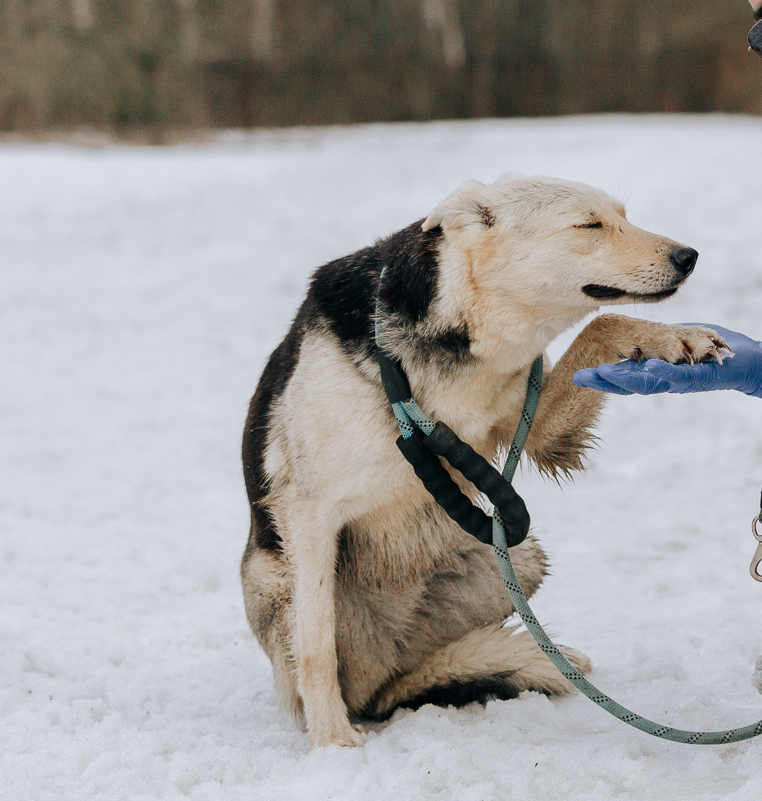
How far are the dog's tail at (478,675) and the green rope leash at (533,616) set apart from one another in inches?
15.1

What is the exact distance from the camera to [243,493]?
5.27 metres

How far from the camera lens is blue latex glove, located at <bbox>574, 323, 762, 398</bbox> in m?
2.28

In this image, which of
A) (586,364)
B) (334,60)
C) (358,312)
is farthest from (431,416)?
(334,60)

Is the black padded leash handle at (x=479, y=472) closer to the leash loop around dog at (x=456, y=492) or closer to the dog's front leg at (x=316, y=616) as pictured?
the leash loop around dog at (x=456, y=492)

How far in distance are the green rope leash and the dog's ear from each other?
51 cm

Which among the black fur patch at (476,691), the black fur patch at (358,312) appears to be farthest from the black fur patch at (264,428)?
the black fur patch at (476,691)

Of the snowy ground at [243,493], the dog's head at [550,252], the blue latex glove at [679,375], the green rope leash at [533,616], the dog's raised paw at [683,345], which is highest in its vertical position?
the dog's head at [550,252]

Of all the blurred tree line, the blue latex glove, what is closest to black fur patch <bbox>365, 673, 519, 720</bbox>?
the blue latex glove

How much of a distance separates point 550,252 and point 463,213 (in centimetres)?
30

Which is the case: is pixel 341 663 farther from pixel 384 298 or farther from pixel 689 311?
pixel 689 311

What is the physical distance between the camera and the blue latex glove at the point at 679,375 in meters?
2.28

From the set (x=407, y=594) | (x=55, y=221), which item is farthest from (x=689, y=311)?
(x=55, y=221)

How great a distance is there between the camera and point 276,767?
2508mm

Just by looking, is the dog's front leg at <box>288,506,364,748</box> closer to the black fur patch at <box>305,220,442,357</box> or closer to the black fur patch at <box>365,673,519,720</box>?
the black fur patch at <box>365,673,519,720</box>
